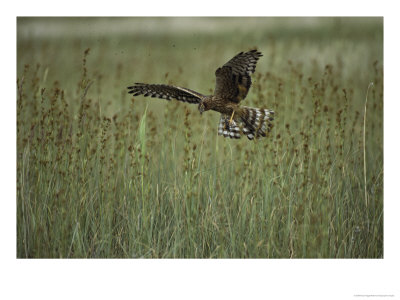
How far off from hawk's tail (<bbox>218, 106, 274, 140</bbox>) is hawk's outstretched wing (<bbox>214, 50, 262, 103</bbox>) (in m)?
0.13

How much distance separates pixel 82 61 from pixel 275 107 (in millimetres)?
1574

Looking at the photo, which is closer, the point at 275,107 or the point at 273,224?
the point at 273,224

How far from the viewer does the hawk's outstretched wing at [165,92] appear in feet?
11.9

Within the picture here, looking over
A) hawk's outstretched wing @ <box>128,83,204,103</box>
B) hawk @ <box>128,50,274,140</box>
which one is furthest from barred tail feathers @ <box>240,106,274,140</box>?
hawk's outstretched wing @ <box>128,83,204,103</box>

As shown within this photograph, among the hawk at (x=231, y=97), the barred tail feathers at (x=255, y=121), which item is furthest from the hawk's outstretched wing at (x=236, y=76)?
the barred tail feathers at (x=255, y=121)

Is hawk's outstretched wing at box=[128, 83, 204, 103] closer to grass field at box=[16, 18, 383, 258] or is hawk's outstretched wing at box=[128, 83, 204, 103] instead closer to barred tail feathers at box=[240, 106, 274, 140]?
grass field at box=[16, 18, 383, 258]

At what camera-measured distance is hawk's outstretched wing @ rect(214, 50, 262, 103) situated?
11.4 ft

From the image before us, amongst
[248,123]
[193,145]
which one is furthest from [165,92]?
[248,123]

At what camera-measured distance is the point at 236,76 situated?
356cm

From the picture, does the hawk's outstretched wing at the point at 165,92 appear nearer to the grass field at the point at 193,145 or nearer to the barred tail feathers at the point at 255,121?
the grass field at the point at 193,145

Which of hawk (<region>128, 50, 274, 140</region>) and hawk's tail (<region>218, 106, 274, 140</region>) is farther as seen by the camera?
hawk's tail (<region>218, 106, 274, 140</region>)

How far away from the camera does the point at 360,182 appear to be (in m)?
3.67
